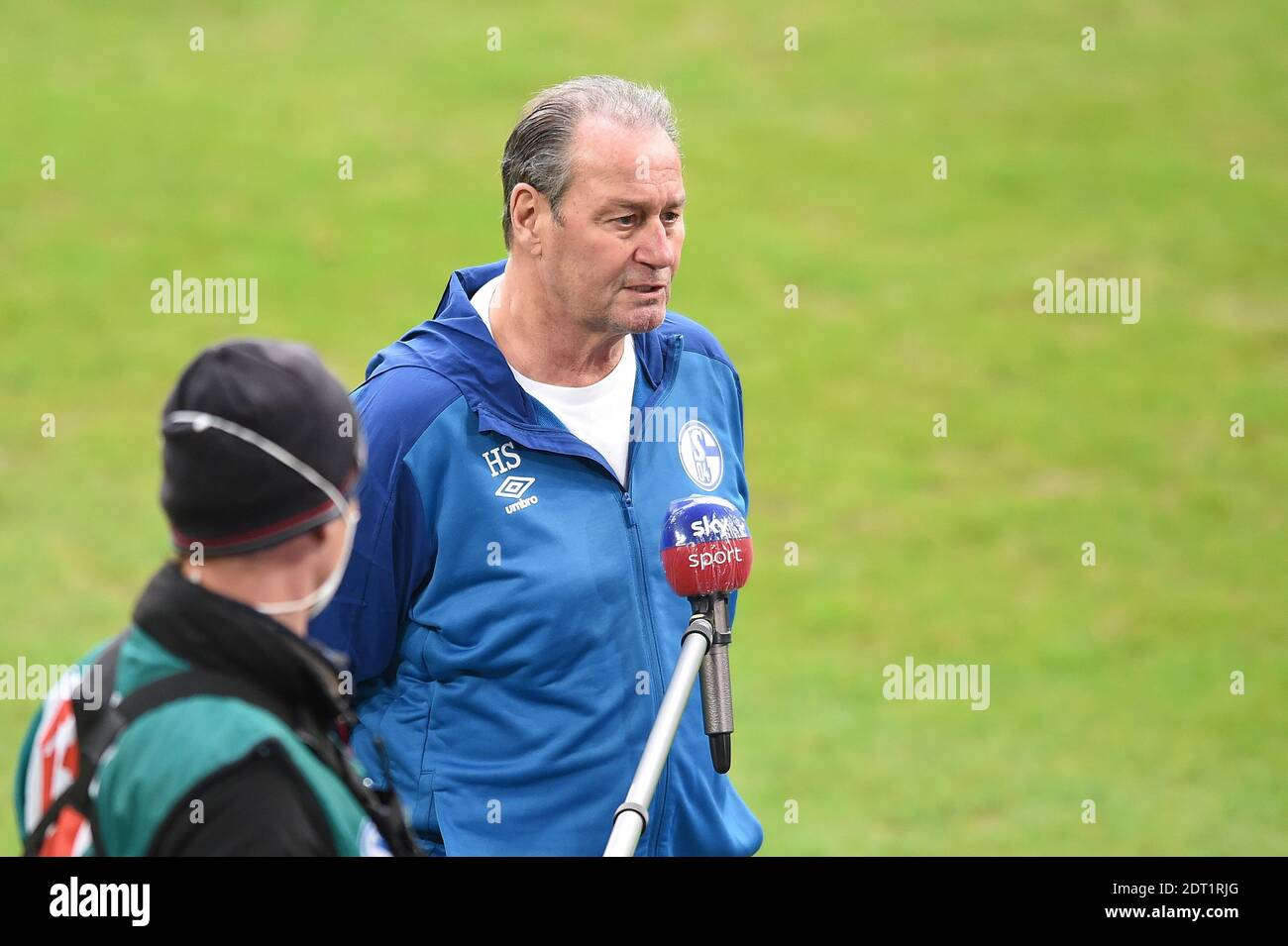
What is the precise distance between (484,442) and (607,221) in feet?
1.68

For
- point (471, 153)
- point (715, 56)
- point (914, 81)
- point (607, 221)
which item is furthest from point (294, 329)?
point (607, 221)

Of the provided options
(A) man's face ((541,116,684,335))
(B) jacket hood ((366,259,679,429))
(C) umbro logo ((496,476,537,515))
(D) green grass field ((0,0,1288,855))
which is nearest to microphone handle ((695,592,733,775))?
(C) umbro logo ((496,476,537,515))

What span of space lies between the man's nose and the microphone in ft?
1.88

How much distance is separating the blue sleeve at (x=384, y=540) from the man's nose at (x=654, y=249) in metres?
0.50

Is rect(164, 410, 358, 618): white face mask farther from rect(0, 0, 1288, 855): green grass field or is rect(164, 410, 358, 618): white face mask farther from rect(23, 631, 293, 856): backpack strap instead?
rect(0, 0, 1288, 855): green grass field

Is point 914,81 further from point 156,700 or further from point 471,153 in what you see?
point 156,700

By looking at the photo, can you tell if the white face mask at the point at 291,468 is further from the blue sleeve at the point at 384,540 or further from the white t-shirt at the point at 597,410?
the white t-shirt at the point at 597,410

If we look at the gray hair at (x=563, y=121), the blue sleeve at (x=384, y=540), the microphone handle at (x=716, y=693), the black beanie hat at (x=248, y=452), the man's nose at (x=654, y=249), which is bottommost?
the microphone handle at (x=716, y=693)

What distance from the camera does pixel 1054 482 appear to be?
34.3ft

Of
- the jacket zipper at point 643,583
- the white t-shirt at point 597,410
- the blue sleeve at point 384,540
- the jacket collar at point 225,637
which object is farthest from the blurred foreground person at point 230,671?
the white t-shirt at point 597,410

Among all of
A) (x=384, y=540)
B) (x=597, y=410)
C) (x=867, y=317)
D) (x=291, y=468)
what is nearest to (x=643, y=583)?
(x=597, y=410)

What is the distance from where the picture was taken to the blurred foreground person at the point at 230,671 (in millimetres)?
1956

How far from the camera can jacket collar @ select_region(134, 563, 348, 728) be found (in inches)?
80.1

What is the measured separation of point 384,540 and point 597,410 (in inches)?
21.3
